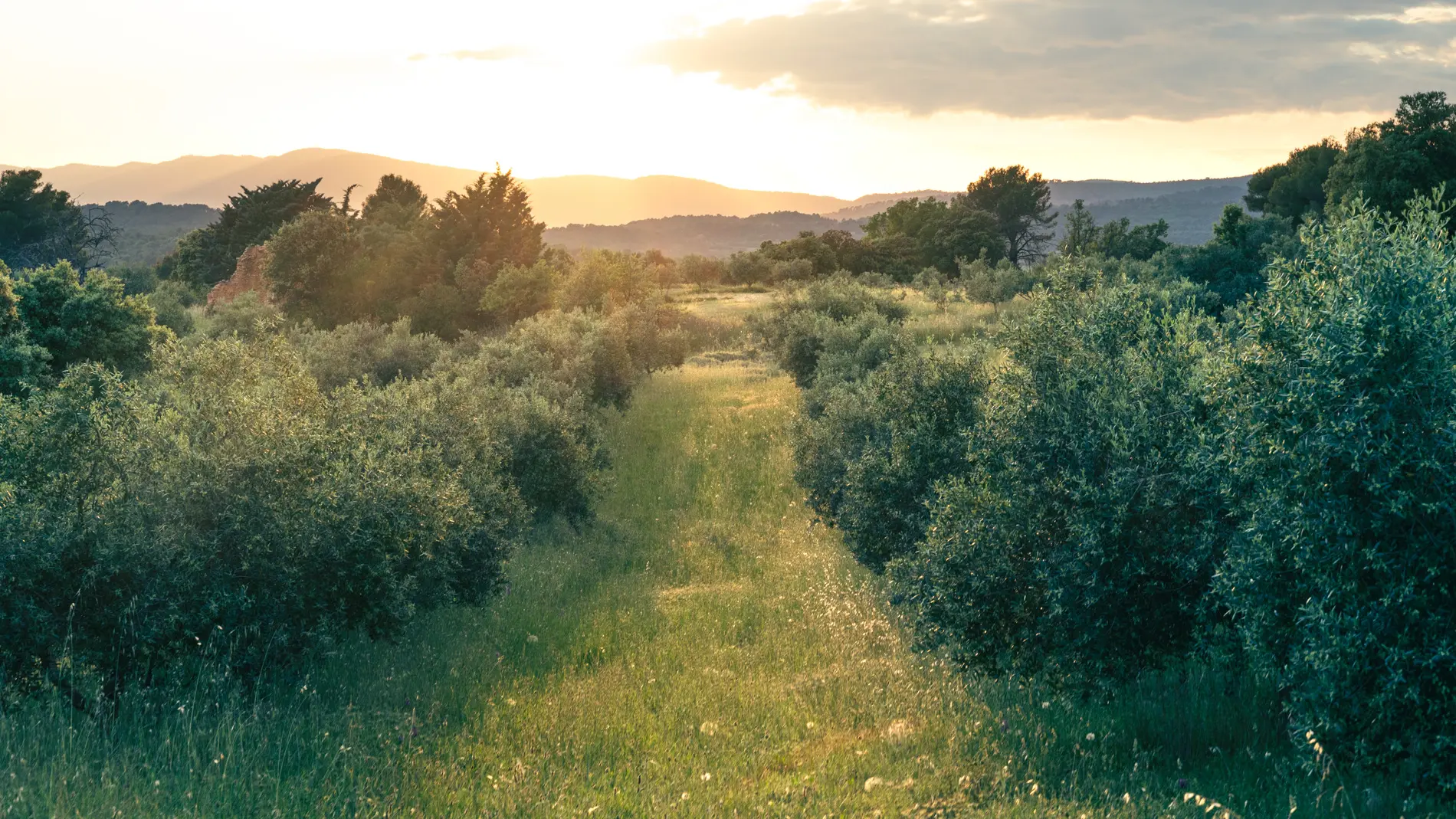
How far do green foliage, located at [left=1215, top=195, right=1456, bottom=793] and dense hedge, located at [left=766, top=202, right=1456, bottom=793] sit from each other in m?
0.03

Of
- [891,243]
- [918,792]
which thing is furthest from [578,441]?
[891,243]

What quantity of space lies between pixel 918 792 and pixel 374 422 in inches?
585

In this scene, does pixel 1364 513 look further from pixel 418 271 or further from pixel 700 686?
pixel 418 271

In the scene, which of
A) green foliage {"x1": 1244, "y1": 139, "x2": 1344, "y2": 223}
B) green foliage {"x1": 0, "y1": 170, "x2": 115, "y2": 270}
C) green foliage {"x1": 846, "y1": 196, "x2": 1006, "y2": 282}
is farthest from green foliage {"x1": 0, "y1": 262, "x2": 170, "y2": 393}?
green foliage {"x1": 1244, "y1": 139, "x2": 1344, "y2": 223}

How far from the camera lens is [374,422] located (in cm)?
2045

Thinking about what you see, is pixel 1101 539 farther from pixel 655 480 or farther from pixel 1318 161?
pixel 1318 161

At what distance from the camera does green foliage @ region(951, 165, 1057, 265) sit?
131 m

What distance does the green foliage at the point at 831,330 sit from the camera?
39188 millimetres

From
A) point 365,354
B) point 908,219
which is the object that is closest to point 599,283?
point 365,354

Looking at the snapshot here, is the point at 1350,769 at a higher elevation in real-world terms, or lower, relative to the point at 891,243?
lower

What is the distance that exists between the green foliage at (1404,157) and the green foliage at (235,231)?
304 feet

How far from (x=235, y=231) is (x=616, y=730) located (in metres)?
92.4

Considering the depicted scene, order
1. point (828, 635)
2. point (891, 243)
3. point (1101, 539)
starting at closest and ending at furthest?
point (1101, 539)
point (828, 635)
point (891, 243)

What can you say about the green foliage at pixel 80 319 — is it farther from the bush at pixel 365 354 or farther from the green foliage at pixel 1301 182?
the green foliage at pixel 1301 182
